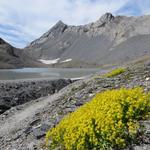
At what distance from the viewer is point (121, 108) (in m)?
8.88

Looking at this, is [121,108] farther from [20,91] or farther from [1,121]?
[20,91]

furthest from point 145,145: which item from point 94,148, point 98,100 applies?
point 98,100

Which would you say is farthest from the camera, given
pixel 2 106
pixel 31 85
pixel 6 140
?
pixel 31 85

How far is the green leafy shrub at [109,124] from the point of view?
845 centimetres

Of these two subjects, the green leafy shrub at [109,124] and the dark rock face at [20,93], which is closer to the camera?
the green leafy shrub at [109,124]

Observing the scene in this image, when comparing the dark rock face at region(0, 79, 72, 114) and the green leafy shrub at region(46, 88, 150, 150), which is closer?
the green leafy shrub at region(46, 88, 150, 150)

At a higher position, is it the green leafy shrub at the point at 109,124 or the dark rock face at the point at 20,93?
the green leafy shrub at the point at 109,124

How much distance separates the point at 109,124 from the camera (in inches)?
332

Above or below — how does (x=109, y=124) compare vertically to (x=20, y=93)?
above

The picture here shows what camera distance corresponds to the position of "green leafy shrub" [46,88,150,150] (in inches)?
332

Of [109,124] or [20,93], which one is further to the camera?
[20,93]

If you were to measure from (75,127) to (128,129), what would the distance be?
1.30m

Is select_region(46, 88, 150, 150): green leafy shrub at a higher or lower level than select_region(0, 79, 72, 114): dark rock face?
higher

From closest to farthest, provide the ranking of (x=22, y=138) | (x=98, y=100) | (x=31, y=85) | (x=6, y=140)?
(x=98, y=100)
(x=22, y=138)
(x=6, y=140)
(x=31, y=85)
